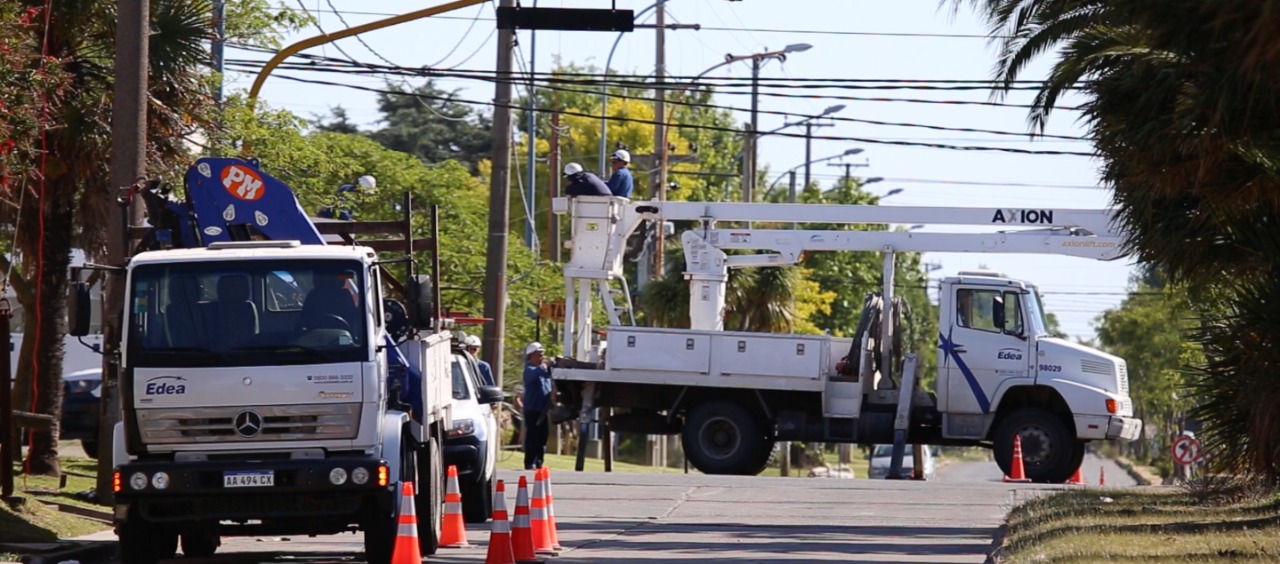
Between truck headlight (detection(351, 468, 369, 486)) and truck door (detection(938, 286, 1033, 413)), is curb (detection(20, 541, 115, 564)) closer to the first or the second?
truck headlight (detection(351, 468, 369, 486))

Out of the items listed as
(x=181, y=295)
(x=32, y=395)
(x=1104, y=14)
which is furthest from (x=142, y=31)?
(x=1104, y=14)

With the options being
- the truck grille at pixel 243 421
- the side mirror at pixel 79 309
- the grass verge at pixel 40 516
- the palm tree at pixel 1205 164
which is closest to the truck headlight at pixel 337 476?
the truck grille at pixel 243 421

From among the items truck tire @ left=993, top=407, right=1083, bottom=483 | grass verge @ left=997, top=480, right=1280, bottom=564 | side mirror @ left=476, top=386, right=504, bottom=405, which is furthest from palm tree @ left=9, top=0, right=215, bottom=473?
truck tire @ left=993, top=407, right=1083, bottom=483

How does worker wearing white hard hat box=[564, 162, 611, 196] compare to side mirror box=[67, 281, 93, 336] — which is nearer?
side mirror box=[67, 281, 93, 336]

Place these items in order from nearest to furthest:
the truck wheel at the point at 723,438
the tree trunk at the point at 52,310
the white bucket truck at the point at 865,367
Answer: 1. the tree trunk at the point at 52,310
2. the white bucket truck at the point at 865,367
3. the truck wheel at the point at 723,438

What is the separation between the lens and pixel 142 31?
648 inches

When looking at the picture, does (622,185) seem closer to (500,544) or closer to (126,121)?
(126,121)

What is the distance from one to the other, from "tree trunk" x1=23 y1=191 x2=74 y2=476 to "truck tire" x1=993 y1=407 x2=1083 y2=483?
13071 mm

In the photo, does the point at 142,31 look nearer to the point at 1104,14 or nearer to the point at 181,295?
the point at 181,295

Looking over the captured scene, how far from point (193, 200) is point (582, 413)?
12964mm

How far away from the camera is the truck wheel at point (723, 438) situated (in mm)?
26406

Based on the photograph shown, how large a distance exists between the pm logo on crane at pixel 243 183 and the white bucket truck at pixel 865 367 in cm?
1199

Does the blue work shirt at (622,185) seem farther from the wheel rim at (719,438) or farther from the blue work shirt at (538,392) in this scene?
the wheel rim at (719,438)

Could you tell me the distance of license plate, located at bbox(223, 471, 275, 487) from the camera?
1262 cm
